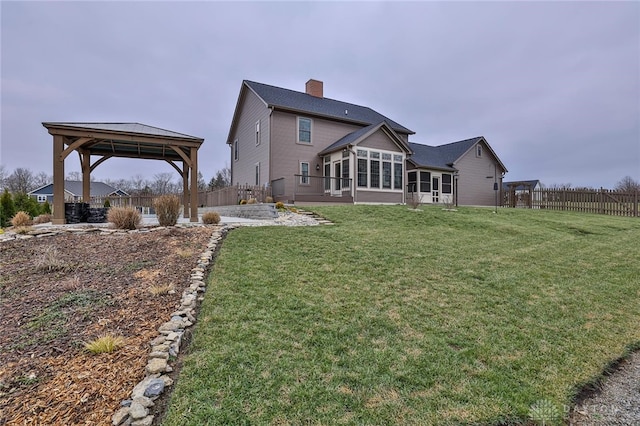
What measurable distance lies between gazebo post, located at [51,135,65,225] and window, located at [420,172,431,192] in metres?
19.1

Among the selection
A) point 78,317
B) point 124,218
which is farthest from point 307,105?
point 78,317

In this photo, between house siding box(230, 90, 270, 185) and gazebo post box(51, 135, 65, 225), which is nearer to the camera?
gazebo post box(51, 135, 65, 225)

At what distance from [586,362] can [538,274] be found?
286 cm

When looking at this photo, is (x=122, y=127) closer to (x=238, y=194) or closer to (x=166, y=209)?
(x=166, y=209)

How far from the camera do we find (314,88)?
20.4m

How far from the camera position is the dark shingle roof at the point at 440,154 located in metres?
21.3

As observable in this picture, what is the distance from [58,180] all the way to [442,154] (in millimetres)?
23497

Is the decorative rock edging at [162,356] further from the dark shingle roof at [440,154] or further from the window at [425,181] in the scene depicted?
the dark shingle roof at [440,154]

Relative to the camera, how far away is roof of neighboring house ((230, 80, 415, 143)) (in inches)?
669

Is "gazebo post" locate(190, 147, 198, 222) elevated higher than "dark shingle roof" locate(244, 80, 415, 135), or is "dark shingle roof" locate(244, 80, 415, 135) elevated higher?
"dark shingle roof" locate(244, 80, 415, 135)

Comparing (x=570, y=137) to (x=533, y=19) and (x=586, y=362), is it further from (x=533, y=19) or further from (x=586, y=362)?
(x=586, y=362)

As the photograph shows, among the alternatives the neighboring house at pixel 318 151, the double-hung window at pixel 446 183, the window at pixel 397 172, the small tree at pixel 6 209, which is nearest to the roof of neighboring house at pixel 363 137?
the neighboring house at pixel 318 151

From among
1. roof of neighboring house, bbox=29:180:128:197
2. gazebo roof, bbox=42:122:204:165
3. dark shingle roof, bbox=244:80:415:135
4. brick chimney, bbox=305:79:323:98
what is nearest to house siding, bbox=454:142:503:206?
dark shingle roof, bbox=244:80:415:135

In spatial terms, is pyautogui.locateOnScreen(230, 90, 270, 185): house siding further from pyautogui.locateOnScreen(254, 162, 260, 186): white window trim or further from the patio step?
the patio step
